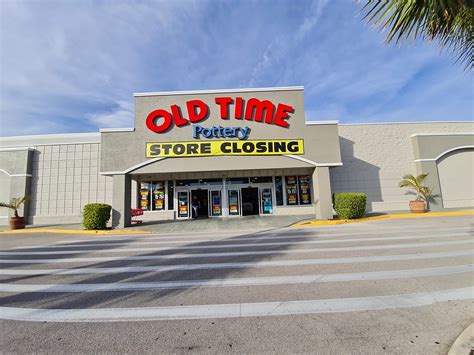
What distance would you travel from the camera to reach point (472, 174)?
65.3 feet

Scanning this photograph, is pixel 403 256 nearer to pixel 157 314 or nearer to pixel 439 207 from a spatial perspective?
pixel 157 314

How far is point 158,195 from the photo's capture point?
20344 mm

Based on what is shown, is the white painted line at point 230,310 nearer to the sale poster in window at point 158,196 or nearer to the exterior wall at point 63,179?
the sale poster in window at point 158,196

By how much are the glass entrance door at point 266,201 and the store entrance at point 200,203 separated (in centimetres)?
463

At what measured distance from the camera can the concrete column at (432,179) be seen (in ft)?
62.2

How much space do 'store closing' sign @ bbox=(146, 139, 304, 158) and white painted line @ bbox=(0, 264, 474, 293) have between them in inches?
450

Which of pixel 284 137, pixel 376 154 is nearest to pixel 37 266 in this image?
pixel 284 137

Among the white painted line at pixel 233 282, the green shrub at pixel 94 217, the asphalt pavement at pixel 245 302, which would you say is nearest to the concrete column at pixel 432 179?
the asphalt pavement at pixel 245 302

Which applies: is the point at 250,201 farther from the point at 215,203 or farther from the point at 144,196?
the point at 144,196

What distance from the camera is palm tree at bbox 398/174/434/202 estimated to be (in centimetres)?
1862

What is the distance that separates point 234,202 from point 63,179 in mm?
14604

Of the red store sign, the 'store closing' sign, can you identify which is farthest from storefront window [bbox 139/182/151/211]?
the red store sign

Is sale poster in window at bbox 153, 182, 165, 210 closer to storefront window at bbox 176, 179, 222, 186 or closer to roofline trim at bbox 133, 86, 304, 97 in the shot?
storefront window at bbox 176, 179, 222, 186

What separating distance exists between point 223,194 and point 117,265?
1346 cm
